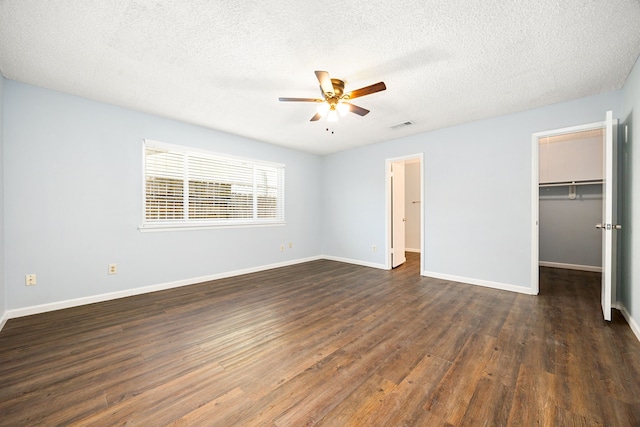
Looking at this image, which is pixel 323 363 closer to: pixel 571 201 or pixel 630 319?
pixel 630 319

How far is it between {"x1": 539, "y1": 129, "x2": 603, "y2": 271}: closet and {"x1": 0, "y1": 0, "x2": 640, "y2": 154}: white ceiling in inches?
93.4

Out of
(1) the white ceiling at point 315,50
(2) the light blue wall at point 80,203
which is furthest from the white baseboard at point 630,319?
(2) the light blue wall at point 80,203

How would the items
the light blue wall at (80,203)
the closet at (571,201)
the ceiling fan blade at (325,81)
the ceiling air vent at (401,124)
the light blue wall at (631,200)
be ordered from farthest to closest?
1. the closet at (571,201)
2. the ceiling air vent at (401,124)
3. the light blue wall at (80,203)
4. the light blue wall at (631,200)
5. the ceiling fan blade at (325,81)

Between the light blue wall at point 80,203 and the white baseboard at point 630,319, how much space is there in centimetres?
508

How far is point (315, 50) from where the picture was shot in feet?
7.16

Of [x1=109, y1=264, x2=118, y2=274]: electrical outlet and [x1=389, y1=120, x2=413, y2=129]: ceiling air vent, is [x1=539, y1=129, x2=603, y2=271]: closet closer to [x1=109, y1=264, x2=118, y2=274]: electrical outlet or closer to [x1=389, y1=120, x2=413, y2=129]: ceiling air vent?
[x1=389, y1=120, x2=413, y2=129]: ceiling air vent

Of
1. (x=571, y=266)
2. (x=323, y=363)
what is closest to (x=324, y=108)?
(x=323, y=363)

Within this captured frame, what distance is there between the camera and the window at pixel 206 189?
3734mm

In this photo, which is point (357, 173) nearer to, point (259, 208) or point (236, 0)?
point (259, 208)

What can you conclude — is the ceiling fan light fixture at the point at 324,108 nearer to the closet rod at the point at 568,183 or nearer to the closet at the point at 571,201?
the closet at the point at 571,201

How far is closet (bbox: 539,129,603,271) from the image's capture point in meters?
4.66

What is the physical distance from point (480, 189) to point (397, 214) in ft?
5.52

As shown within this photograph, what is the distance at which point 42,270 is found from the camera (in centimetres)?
287

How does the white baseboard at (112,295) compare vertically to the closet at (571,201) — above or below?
below
